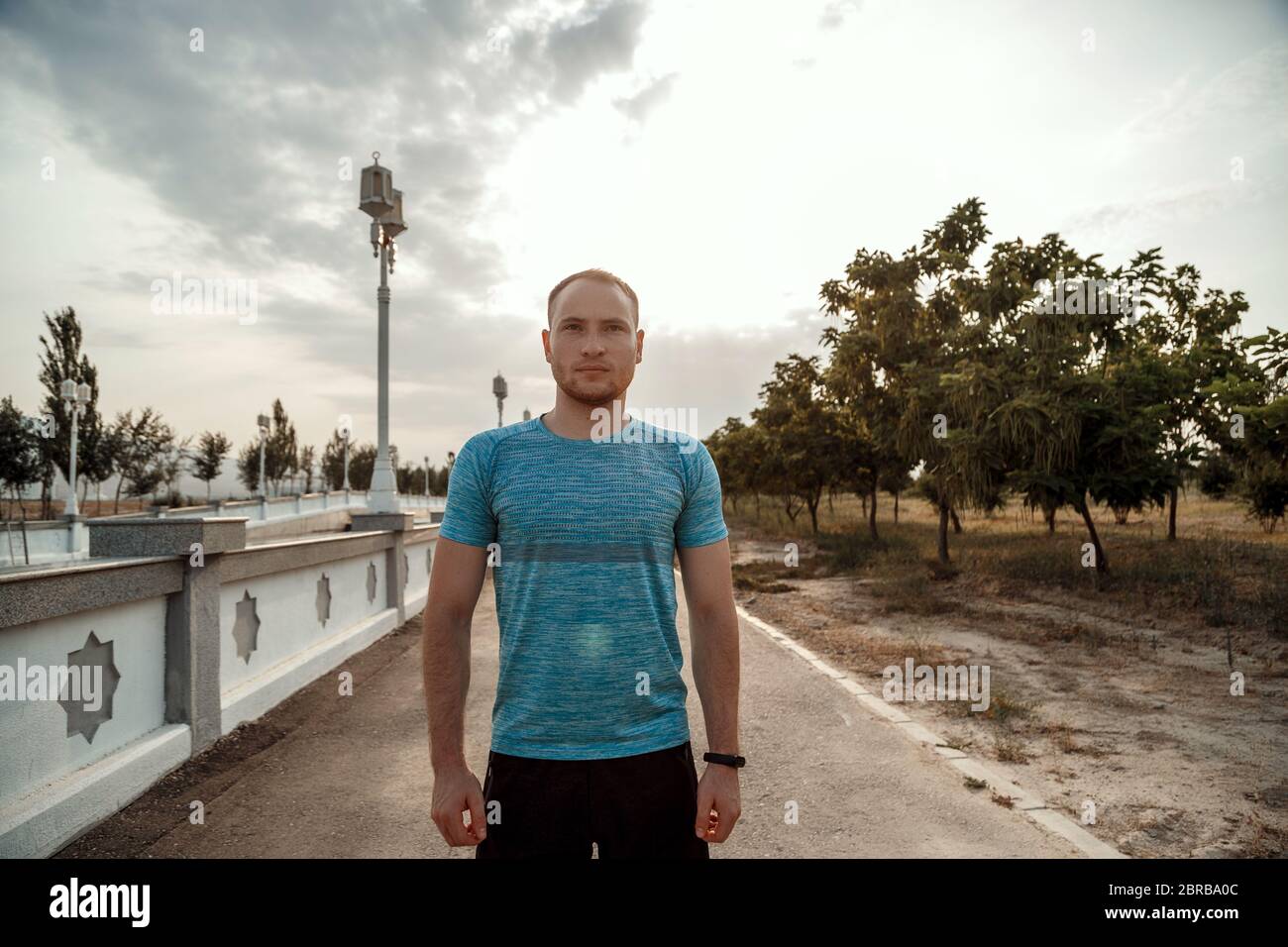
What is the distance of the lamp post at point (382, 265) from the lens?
472 inches

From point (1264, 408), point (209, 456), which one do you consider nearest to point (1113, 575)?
point (1264, 408)

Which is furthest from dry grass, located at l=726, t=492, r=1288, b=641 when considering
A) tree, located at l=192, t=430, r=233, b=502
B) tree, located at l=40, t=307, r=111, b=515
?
tree, located at l=192, t=430, r=233, b=502

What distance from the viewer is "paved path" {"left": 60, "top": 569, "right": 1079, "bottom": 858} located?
3.96 m

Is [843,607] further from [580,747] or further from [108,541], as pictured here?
[580,747]

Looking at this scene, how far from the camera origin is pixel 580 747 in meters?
1.87

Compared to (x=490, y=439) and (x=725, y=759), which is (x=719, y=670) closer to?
(x=725, y=759)

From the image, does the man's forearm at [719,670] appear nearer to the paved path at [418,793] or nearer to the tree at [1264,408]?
the paved path at [418,793]

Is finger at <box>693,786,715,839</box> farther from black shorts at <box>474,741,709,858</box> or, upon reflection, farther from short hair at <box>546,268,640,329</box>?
short hair at <box>546,268,640,329</box>

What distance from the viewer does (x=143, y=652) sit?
4.82m

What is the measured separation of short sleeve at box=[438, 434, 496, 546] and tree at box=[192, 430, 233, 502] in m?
65.9

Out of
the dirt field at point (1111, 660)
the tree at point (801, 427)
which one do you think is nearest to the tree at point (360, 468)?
the tree at point (801, 427)

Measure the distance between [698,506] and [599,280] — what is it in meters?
0.69
